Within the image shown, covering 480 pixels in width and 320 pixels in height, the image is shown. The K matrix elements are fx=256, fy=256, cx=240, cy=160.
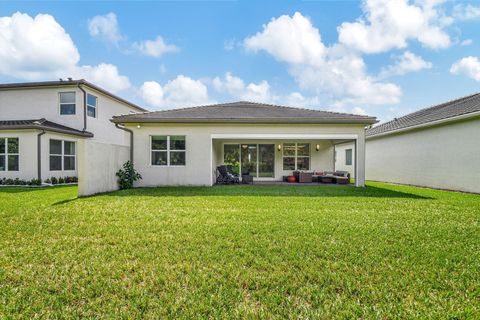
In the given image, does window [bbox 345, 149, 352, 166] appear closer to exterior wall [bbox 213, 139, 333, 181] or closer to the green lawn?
exterior wall [bbox 213, 139, 333, 181]

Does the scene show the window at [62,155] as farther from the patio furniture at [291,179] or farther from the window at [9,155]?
the patio furniture at [291,179]

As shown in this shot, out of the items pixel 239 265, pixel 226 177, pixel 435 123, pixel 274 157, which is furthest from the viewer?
pixel 274 157

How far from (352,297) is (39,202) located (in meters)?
8.71

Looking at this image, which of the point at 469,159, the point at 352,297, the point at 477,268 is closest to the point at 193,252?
the point at 352,297

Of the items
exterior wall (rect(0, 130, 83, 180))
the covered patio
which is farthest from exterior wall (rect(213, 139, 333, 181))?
exterior wall (rect(0, 130, 83, 180))

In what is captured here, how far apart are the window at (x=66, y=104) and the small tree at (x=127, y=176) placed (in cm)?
697

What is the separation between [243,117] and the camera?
1171cm

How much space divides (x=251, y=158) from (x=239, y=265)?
12.1m

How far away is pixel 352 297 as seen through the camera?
103 inches

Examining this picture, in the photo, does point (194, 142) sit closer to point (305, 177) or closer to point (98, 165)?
point (98, 165)

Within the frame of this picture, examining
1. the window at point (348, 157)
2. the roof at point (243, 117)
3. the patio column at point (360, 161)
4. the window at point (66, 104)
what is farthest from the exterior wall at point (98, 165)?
the window at point (348, 157)

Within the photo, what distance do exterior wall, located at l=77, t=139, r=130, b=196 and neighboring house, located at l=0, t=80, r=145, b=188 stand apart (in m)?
0.90

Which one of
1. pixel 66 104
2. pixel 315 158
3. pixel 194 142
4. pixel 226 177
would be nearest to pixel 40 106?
pixel 66 104

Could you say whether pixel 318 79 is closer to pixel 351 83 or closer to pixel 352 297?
pixel 351 83
